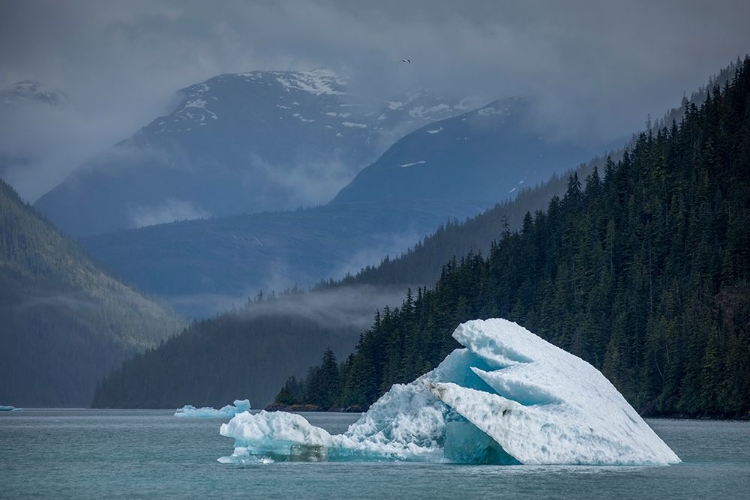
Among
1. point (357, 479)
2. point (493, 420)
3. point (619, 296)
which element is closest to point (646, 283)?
point (619, 296)

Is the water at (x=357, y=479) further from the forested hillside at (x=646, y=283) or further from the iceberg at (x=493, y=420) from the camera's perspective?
the forested hillside at (x=646, y=283)

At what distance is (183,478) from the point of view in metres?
56.5

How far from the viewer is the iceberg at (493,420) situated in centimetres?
5391

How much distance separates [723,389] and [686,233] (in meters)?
35.9

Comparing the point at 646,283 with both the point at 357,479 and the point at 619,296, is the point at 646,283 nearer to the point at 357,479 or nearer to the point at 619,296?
the point at 619,296

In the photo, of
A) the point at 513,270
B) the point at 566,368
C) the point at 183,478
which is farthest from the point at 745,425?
the point at 513,270

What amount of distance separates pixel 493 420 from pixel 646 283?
355 ft

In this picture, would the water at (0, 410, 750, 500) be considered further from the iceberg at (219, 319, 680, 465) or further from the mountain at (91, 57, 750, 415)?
the mountain at (91, 57, 750, 415)

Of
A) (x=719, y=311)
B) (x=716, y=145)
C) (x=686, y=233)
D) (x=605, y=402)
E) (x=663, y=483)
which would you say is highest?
(x=716, y=145)

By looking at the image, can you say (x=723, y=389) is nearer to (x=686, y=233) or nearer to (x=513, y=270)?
(x=686, y=233)

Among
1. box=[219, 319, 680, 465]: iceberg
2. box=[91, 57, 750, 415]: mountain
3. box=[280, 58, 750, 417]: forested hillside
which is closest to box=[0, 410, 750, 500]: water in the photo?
box=[219, 319, 680, 465]: iceberg

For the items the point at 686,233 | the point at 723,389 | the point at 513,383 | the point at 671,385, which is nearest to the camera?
the point at 513,383

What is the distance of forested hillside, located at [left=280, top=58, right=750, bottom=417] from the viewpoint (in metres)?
136

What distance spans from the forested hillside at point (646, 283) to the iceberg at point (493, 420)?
70798 millimetres
